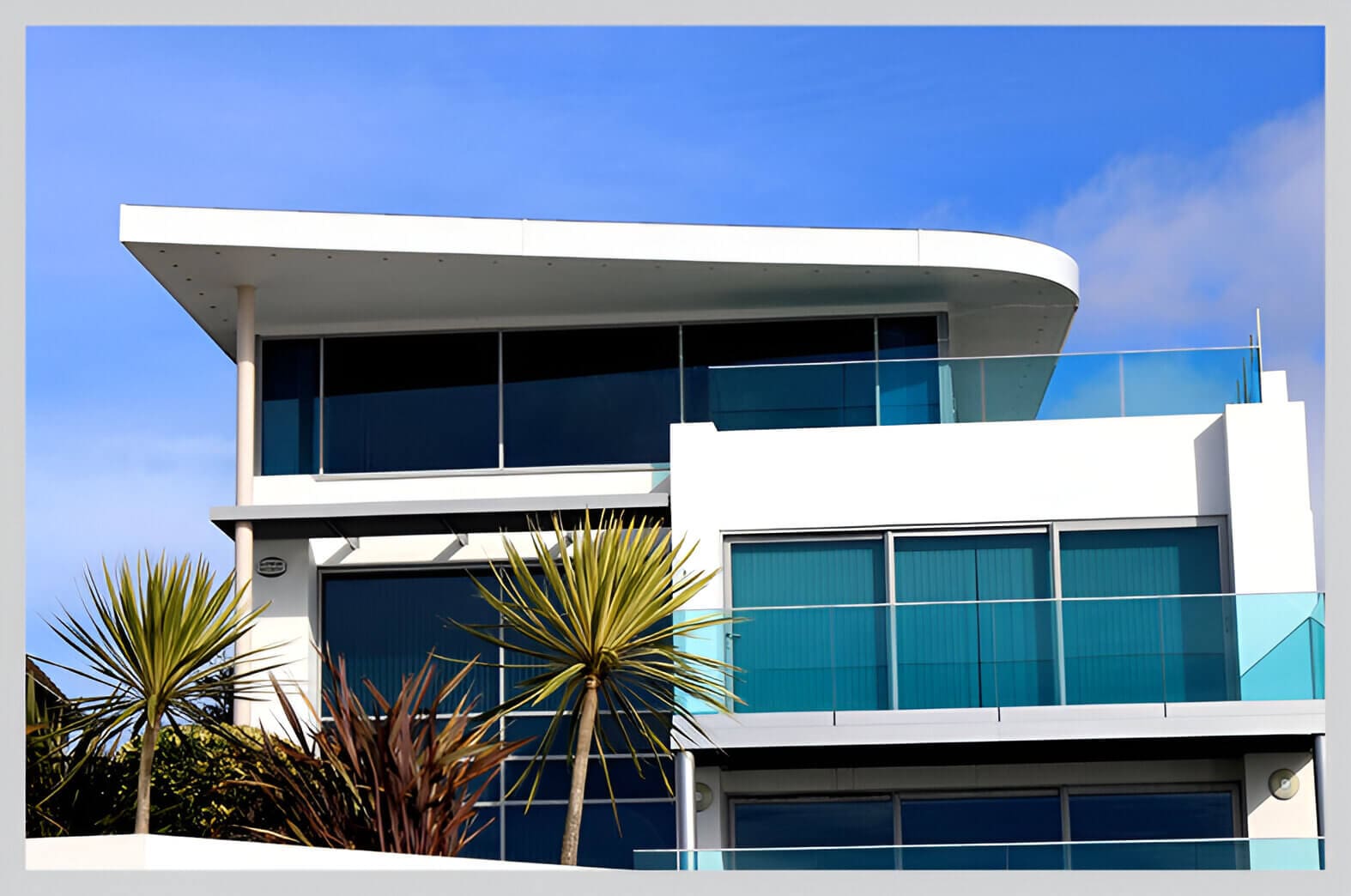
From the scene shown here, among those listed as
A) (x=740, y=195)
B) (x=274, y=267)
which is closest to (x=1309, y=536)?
(x=274, y=267)

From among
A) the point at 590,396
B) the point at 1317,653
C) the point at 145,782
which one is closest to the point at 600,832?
the point at 590,396

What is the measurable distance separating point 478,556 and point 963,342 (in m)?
5.44

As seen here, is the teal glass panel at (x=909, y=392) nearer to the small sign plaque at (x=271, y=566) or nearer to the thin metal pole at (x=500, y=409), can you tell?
the thin metal pole at (x=500, y=409)

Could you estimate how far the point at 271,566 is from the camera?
17422mm

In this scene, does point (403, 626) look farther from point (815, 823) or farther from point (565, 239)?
point (815, 823)

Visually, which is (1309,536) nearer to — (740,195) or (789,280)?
(789,280)

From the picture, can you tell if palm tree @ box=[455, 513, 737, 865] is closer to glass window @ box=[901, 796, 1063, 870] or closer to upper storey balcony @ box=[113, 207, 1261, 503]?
glass window @ box=[901, 796, 1063, 870]

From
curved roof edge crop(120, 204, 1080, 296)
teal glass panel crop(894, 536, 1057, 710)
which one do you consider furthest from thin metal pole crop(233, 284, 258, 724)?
teal glass panel crop(894, 536, 1057, 710)

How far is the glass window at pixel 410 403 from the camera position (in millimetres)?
18047

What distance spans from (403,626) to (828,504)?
14.5ft

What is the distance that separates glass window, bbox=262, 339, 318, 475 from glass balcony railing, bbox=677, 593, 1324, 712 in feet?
17.2

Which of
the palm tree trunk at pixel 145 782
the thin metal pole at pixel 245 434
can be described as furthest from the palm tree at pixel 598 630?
the thin metal pole at pixel 245 434

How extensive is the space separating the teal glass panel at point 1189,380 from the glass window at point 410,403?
620 cm

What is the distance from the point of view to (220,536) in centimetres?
1786
